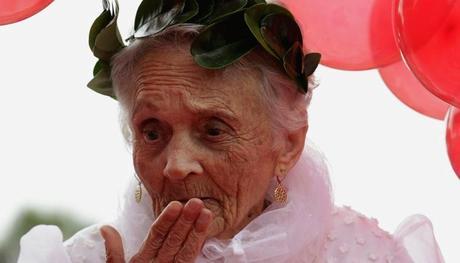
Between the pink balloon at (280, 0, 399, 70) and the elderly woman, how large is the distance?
0.30ft

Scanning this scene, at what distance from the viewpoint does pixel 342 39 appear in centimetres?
222

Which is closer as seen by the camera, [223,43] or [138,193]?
[223,43]

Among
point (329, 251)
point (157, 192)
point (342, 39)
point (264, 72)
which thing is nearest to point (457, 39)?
point (342, 39)

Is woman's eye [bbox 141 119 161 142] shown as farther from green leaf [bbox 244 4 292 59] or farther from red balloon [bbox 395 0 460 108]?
red balloon [bbox 395 0 460 108]

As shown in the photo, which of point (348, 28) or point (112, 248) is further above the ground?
point (348, 28)

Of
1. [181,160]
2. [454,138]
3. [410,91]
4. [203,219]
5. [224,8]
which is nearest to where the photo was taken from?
[203,219]

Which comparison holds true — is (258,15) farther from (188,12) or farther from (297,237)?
(297,237)

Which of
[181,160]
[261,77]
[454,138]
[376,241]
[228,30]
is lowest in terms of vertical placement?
[376,241]

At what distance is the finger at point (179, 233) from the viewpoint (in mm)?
1801

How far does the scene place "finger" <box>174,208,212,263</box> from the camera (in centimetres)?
181

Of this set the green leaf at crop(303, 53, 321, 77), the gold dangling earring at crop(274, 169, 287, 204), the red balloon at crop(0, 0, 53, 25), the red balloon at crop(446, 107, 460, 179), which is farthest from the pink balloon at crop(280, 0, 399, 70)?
the red balloon at crop(0, 0, 53, 25)

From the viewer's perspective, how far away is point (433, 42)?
6.84 ft

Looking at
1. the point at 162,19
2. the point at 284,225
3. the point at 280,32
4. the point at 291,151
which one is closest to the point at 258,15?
the point at 280,32

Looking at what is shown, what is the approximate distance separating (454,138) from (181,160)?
64cm
